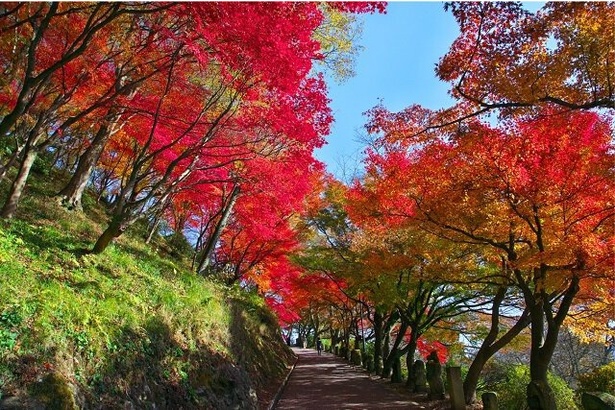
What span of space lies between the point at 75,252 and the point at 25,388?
4606 millimetres

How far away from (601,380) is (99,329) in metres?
14.9

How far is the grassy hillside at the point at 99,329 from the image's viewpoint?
4.62m

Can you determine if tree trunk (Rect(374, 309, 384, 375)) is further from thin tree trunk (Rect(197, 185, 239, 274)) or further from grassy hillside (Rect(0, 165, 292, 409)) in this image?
grassy hillside (Rect(0, 165, 292, 409))

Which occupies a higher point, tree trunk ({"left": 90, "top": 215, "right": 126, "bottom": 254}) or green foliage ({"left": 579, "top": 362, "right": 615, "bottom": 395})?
tree trunk ({"left": 90, "top": 215, "right": 126, "bottom": 254})

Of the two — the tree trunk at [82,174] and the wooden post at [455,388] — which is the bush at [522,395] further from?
the tree trunk at [82,174]

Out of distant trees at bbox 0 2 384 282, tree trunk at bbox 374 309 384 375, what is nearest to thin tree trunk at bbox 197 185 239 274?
distant trees at bbox 0 2 384 282

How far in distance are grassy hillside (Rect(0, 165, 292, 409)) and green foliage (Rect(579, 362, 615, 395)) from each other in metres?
10.4

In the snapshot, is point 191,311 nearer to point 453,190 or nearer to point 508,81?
point 453,190

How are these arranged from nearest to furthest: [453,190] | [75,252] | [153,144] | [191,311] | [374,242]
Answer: [75,252] < [191,311] < [453,190] < [153,144] < [374,242]

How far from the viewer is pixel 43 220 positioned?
10.4m

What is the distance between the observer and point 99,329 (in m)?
5.77

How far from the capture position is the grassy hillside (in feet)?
15.2

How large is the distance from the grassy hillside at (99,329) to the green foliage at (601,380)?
10418mm

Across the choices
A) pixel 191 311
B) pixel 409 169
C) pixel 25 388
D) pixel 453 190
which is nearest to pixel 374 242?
pixel 409 169
